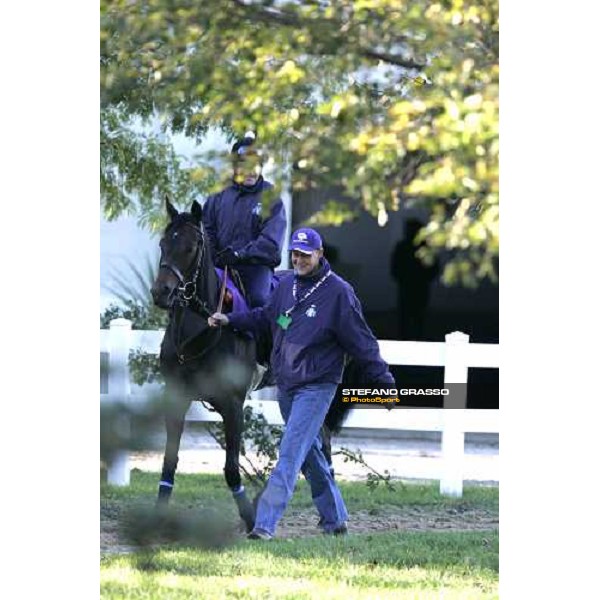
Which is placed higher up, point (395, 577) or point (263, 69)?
point (263, 69)

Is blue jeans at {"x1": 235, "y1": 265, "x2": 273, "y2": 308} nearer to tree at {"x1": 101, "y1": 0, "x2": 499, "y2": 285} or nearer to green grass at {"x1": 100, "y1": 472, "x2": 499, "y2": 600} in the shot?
tree at {"x1": 101, "y1": 0, "x2": 499, "y2": 285}

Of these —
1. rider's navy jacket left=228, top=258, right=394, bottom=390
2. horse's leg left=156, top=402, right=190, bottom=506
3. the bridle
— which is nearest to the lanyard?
rider's navy jacket left=228, top=258, right=394, bottom=390

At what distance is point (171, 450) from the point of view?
6.16 meters

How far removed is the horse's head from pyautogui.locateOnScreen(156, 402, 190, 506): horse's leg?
435 millimetres

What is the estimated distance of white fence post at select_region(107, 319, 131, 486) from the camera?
240 inches

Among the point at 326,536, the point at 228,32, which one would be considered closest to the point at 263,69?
the point at 228,32

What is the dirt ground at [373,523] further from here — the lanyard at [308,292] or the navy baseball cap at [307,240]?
the navy baseball cap at [307,240]

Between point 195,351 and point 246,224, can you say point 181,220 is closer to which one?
point 246,224

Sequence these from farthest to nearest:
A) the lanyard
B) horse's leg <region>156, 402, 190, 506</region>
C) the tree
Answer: horse's leg <region>156, 402, 190, 506</region> < the lanyard < the tree
